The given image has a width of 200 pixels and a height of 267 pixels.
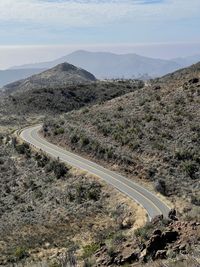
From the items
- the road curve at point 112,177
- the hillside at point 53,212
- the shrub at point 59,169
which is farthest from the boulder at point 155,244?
the shrub at point 59,169

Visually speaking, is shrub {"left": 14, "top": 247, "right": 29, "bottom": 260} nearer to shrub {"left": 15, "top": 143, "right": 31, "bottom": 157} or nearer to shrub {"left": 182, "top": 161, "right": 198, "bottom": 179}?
shrub {"left": 182, "top": 161, "right": 198, "bottom": 179}

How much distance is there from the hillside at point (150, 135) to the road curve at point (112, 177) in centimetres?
117

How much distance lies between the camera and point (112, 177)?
1626 inches

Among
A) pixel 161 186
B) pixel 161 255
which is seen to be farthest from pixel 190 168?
pixel 161 255

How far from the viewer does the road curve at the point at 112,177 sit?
33.3 metres

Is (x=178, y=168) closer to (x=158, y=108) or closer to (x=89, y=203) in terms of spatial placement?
(x=89, y=203)

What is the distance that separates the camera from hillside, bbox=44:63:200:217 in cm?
3988

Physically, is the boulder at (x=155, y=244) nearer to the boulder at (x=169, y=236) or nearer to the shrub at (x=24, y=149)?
the boulder at (x=169, y=236)

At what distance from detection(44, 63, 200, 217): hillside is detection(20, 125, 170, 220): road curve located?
1168 millimetres

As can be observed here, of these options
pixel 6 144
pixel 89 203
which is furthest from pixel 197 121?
pixel 6 144

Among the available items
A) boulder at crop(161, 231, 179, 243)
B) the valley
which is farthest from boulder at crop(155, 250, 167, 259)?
boulder at crop(161, 231, 179, 243)

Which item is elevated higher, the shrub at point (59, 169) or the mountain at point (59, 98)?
the shrub at point (59, 169)

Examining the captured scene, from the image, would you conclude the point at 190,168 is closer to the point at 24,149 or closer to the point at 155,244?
the point at 24,149

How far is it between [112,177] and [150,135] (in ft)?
30.4
